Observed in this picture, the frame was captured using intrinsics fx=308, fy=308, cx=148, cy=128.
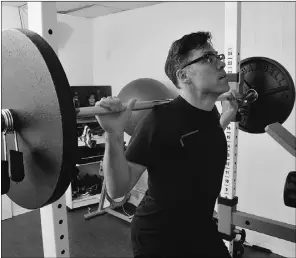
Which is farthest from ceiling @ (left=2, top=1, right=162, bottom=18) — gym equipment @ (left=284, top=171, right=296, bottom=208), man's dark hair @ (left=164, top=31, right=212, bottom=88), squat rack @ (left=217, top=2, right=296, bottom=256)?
gym equipment @ (left=284, top=171, right=296, bottom=208)

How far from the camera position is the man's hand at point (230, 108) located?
1.80 m

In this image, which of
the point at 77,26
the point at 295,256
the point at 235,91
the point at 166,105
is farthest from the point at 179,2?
the point at 295,256

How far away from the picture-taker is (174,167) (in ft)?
3.92

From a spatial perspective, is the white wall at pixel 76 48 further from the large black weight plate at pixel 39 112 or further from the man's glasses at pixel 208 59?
the large black weight plate at pixel 39 112

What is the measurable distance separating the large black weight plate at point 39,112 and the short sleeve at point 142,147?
1.39ft

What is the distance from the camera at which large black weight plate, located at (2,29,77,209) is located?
0.68 metres

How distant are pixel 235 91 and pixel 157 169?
3.07 feet

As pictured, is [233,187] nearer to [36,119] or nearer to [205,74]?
[205,74]

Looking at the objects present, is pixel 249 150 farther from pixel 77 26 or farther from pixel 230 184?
pixel 77 26

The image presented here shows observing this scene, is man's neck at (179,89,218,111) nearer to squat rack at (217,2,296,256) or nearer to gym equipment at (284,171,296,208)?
gym equipment at (284,171,296,208)

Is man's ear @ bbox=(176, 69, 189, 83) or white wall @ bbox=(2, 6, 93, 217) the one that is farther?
white wall @ bbox=(2, 6, 93, 217)

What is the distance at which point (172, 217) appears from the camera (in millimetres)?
1190

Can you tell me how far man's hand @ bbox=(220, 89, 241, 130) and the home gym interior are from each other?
0.07 meters

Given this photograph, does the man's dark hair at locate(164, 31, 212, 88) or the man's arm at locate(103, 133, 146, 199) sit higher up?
the man's dark hair at locate(164, 31, 212, 88)
